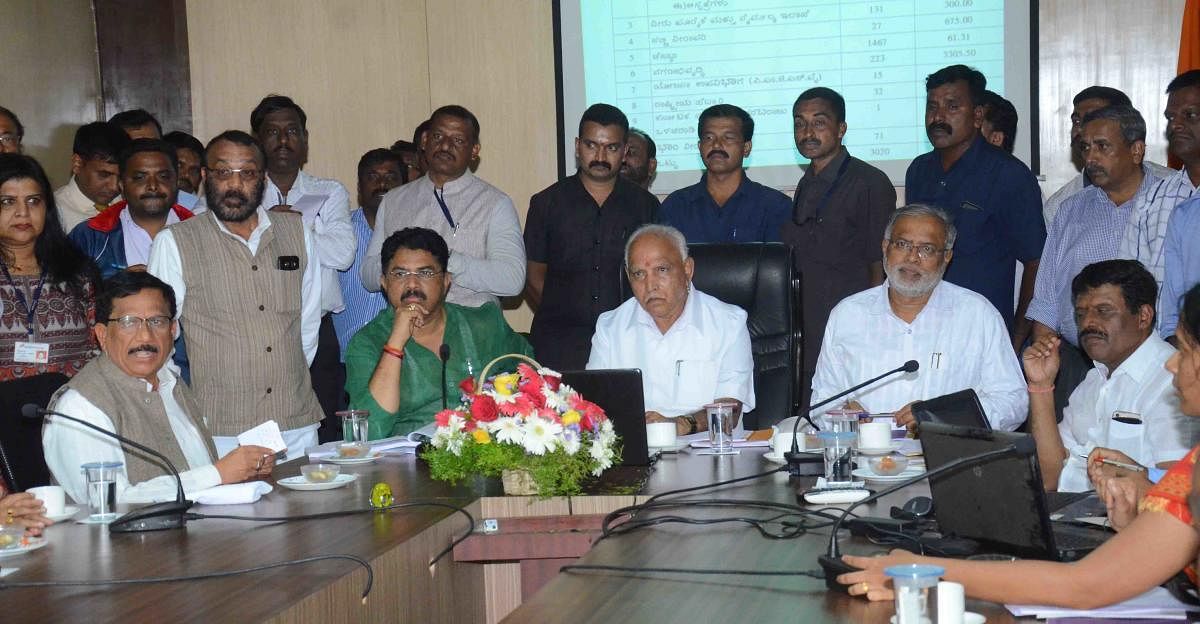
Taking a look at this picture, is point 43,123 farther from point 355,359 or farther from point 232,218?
point 355,359

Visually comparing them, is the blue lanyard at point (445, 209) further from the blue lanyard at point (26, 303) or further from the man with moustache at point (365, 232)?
the blue lanyard at point (26, 303)

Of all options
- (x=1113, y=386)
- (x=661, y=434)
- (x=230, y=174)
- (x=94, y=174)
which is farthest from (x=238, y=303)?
(x=1113, y=386)

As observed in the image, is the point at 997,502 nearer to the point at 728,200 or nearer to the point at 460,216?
the point at 728,200

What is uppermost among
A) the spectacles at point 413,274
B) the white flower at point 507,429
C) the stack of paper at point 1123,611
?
the spectacles at point 413,274

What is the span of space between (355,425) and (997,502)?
193 cm

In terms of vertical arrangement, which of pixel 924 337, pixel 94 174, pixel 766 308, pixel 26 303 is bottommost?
pixel 924 337

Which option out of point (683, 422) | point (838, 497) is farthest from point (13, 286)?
point (838, 497)

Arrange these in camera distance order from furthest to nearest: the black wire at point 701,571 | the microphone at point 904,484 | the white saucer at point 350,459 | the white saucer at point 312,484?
the white saucer at point 350,459 → the white saucer at point 312,484 → the black wire at point 701,571 → the microphone at point 904,484

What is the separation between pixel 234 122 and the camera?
292 inches

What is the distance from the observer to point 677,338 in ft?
14.1

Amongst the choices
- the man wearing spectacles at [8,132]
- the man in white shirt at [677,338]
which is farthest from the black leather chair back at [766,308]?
the man wearing spectacles at [8,132]

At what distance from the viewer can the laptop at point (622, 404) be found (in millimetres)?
3316

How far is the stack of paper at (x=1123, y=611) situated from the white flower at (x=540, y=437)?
47.8 inches

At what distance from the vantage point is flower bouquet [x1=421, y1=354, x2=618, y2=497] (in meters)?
2.89
